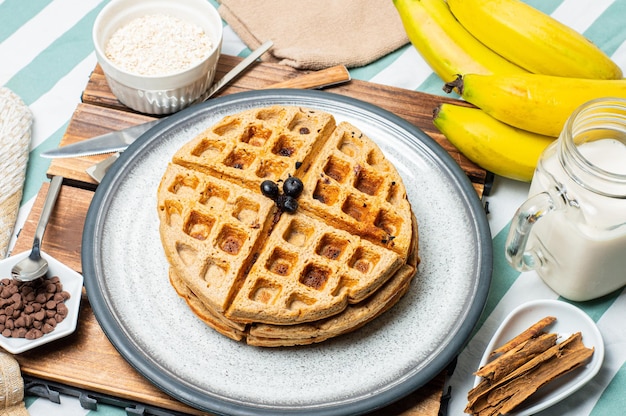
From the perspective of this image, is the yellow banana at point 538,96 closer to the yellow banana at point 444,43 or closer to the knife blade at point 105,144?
the yellow banana at point 444,43

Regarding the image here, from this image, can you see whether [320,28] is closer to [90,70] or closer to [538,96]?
[90,70]

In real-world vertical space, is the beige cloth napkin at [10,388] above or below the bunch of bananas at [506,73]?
below

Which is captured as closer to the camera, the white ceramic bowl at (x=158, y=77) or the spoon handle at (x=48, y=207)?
the spoon handle at (x=48, y=207)

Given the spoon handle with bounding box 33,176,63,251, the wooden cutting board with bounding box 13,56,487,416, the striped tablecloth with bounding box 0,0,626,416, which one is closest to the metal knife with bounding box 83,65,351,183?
the wooden cutting board with bounding box 13,56,487,416

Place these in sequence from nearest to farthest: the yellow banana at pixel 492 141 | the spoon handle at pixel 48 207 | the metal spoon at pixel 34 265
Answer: the metal spoon at pixel 34 265, the spoon handle at pixel 48 207, the yellow banana at pixel 492 141

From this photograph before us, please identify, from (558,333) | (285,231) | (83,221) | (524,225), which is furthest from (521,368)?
(83,221)

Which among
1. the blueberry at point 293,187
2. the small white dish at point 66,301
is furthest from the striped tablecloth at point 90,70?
the blueberry at point 293,187
